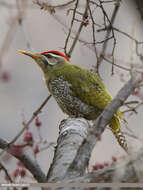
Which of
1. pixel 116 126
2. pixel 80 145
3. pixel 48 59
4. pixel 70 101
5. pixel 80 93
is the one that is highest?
pixel 80 145

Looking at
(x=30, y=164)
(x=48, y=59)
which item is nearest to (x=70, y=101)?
(x=48, y=59)

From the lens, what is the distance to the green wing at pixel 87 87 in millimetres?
4797

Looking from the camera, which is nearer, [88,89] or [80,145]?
[80,145]

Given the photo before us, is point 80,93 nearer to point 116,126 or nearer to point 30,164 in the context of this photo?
point 116,126

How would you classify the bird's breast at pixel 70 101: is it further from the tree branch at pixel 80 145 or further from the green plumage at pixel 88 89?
the tree branch at pixel 80 145

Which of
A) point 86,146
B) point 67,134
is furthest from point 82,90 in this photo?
point 86,146

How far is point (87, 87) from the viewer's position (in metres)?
4.86

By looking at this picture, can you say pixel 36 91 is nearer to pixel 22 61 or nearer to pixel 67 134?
pixel 22 61

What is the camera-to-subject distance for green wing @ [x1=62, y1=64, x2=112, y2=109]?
4797 mm

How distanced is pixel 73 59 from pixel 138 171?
23.3 ft

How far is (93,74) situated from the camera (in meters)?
5.07

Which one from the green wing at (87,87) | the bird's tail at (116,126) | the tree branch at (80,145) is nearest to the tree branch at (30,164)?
the tree branch at (80,145)

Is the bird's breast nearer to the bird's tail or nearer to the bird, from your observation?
the bird

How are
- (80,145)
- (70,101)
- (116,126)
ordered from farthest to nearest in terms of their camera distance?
1. (70,101)
2. (116,126)
3. (80,145)
